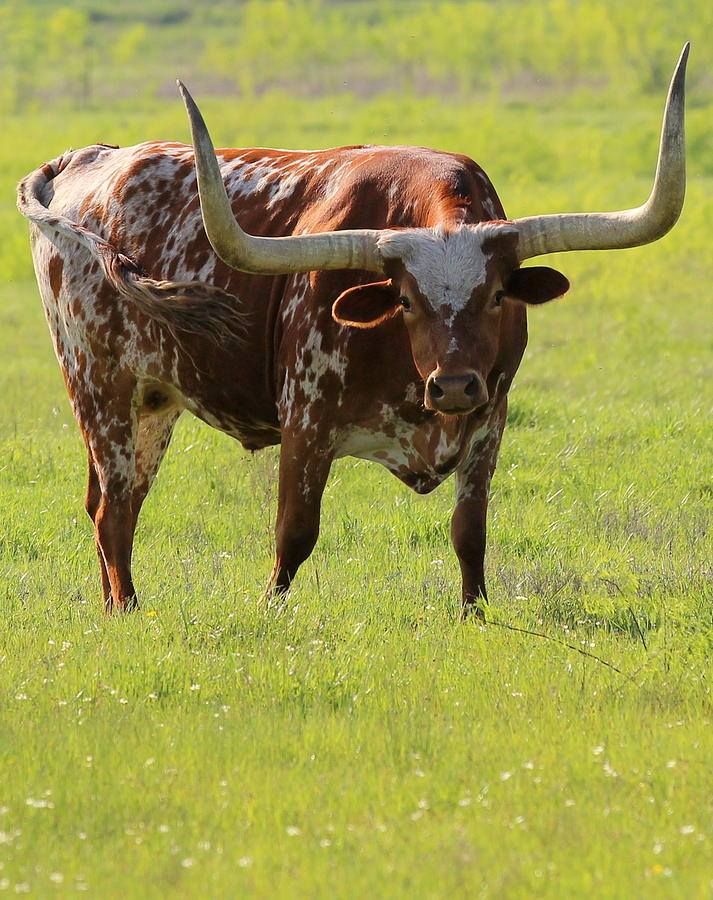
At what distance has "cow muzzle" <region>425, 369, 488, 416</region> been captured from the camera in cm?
574

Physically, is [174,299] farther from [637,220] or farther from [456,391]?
[637,220]

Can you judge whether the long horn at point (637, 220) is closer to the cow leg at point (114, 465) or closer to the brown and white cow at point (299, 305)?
the brown and white cow at point (299, 305)

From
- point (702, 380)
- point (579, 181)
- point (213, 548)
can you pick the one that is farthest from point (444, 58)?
point (213, 548)

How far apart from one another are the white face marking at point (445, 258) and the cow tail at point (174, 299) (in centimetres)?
95

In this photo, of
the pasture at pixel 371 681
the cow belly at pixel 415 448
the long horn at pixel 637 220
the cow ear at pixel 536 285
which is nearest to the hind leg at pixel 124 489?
the pasture at pixel 371 681

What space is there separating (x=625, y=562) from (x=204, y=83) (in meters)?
64.6

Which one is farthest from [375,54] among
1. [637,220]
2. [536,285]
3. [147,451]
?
[637,220]

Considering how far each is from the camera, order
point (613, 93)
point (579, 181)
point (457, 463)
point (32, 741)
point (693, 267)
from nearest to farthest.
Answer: point (32, 741) → point (457, 463) → point (693, 267) → point (579, 181) → point (613, 93)

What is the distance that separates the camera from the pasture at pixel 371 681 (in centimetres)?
405

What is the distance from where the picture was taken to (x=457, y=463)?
6.64 meters

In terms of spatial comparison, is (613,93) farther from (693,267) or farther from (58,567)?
(58,567)

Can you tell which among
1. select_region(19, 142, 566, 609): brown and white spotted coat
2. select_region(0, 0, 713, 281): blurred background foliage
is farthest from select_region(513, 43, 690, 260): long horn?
select_region(0, 0, 713, 281): blurred background foliage

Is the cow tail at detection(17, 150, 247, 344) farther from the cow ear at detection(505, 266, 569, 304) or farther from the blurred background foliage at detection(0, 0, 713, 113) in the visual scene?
the blurred background foliage at detection(0, 0, 713, 113)

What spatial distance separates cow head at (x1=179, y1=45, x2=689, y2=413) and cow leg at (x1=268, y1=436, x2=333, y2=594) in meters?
0.70
